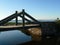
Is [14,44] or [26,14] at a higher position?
[26,14]

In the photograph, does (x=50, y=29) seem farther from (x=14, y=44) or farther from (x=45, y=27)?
A: (x=14, y=44)

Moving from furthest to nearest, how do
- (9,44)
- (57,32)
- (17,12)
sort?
1. (57,32)
2. (17,12)
3. (9,44)

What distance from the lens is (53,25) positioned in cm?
5941

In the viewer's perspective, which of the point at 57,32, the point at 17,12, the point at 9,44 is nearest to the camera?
the point at 9,44

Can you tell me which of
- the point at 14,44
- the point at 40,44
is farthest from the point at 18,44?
the point at 40,44

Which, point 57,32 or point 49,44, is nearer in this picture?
point 49,44

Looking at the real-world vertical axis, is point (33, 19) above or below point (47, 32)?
above

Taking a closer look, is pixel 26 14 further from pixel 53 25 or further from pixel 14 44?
pixel 14 44

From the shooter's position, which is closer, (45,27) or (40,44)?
(40,44)

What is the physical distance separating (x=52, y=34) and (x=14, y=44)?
2168 centimetres

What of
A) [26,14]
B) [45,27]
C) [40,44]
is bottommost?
[40,44]

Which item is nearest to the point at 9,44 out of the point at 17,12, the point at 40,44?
the point at 40,44

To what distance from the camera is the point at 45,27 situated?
56.5 meters

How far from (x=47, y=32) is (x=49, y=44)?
49.3 feet
